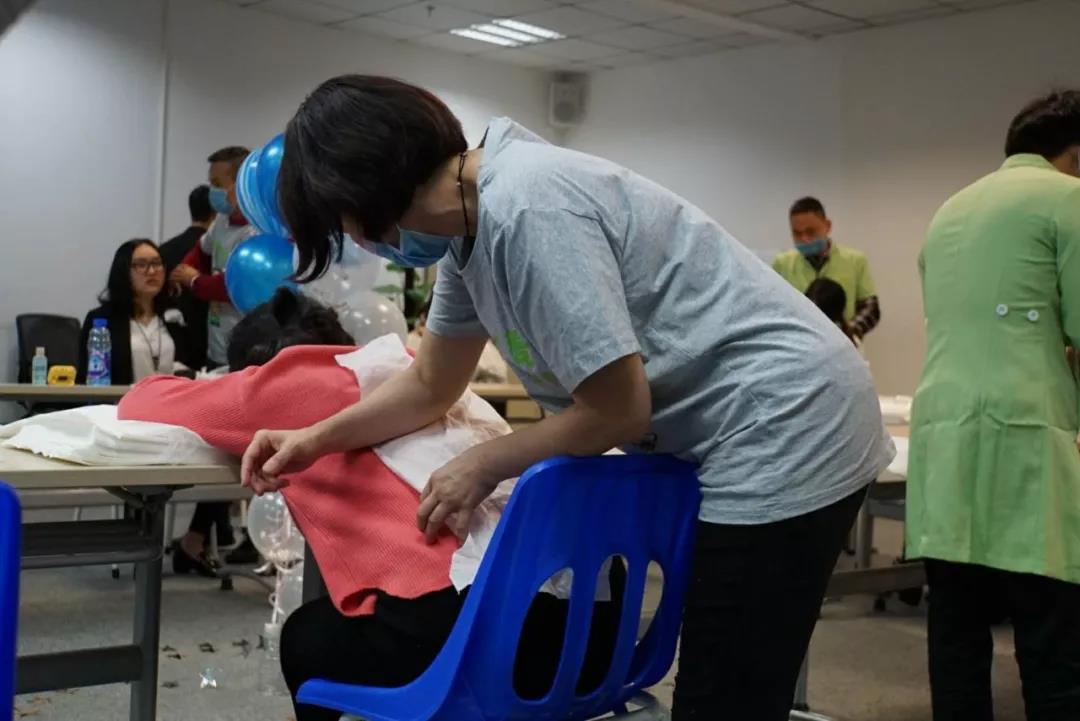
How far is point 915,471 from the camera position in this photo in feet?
6.94

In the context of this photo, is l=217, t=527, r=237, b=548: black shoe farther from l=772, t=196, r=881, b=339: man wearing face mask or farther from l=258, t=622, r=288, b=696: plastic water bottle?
l=772, t=196, r=881, b=339: man wearing face mask

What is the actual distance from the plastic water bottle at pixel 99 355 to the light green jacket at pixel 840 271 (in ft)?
10.3

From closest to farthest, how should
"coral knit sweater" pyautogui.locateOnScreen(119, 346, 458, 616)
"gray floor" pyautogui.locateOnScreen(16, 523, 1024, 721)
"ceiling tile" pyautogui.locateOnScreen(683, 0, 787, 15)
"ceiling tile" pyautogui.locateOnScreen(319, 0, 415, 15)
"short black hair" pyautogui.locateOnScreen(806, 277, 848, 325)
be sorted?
"coral knit sweater" pyautogui.locateOnScreen(119, 346, 458, 616), "gray floor" pyautogui.locateOnScreen(16, 523, 1024, 721), "short black hair" pyautogui.locateOnScreen(806, 277, 848, 325), "ceiling tile" pyautogui.locateOnScreen(683, 0, 787, 15), "ceiling tile" pyautogui.locateOnScreen(319, 0, 415, 15)

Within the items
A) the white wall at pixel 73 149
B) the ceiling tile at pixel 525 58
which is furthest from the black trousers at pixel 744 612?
the ceiling tile at pixel 525 58

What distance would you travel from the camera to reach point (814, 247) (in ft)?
19.1

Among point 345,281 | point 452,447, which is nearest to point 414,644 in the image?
point 452,447

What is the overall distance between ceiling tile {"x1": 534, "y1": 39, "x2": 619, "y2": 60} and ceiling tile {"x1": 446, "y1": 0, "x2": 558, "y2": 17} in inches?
30.9

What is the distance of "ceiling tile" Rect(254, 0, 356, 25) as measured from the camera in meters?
7.23

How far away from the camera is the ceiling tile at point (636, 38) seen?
7.64 m

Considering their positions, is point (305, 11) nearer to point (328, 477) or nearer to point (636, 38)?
point (636, 38)

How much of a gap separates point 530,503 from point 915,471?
49.5 inches

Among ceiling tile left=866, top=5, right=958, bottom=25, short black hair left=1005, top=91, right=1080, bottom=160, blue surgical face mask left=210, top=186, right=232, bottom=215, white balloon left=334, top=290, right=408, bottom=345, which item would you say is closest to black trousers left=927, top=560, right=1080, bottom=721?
short black hair left=1005, top=91, right=1080, bottom=160

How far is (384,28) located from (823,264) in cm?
341

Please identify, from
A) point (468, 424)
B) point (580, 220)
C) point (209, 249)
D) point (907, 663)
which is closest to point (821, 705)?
point (907, 663)
